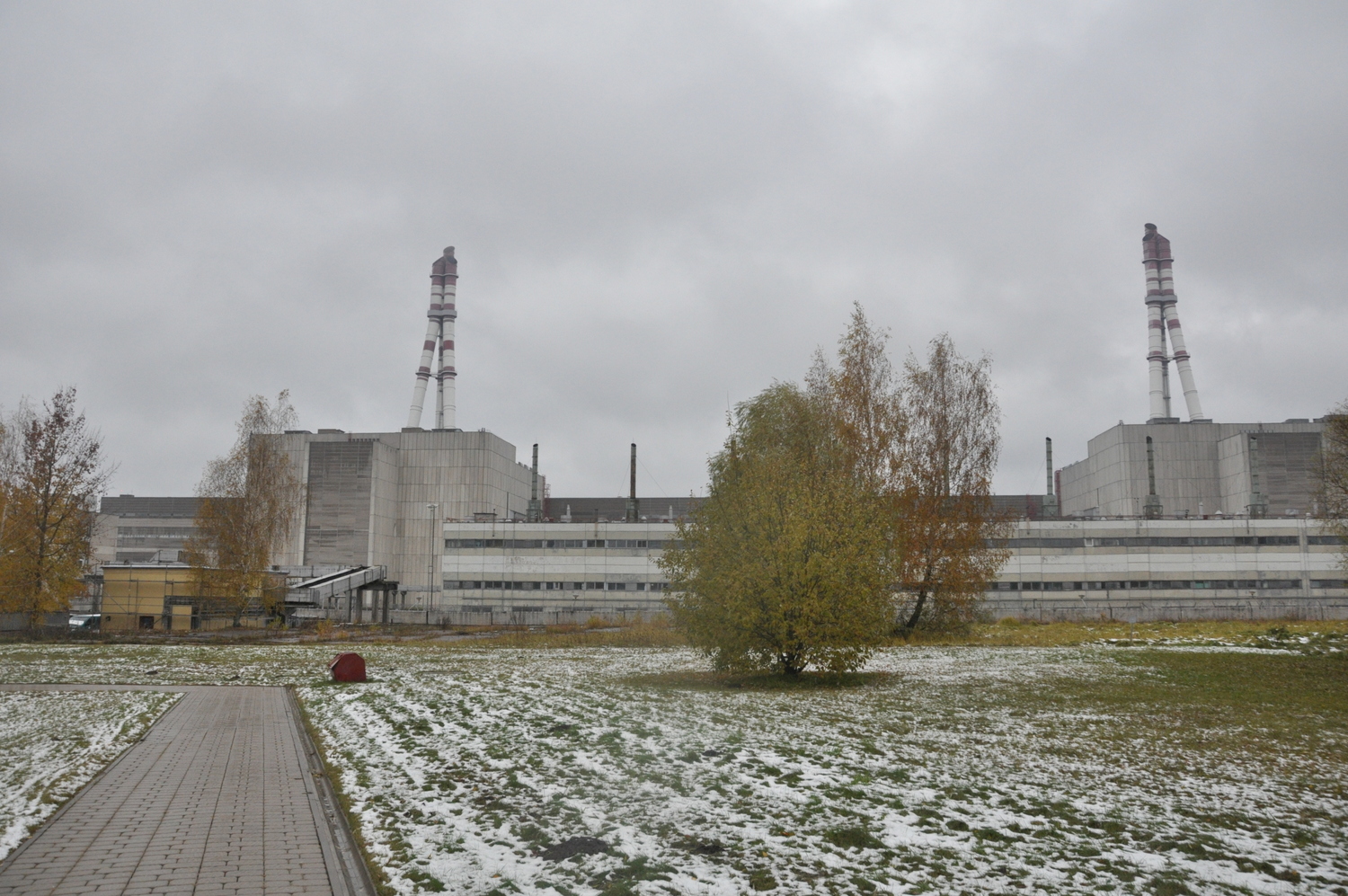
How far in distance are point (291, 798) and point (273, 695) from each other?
10.9 metres

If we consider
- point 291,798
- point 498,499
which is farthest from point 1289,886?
point 498,499

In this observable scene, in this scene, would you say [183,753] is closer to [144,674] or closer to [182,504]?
[144,674]

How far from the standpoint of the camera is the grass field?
753 centimetres

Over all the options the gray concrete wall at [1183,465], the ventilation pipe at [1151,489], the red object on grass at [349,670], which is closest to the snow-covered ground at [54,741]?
the red object on grass at [349,670]

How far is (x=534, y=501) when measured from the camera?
97.2 meters

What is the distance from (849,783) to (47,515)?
45126 millimetres

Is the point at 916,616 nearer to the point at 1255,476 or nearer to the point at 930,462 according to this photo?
the point at 930,462

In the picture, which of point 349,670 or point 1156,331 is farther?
point 1156,331

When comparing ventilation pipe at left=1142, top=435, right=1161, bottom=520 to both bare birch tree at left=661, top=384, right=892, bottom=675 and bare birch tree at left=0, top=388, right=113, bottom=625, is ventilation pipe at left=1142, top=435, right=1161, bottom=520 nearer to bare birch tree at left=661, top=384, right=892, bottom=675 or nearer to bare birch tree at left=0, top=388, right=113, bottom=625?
bare birch tree at left=661, top=384, right=892, bottom=675

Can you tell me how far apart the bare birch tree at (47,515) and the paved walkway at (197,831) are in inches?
1416

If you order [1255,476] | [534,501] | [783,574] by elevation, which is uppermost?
[1255,476]

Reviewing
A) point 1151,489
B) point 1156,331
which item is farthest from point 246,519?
point 1156,331

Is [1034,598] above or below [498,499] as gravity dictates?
below

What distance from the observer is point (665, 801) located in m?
9.71
